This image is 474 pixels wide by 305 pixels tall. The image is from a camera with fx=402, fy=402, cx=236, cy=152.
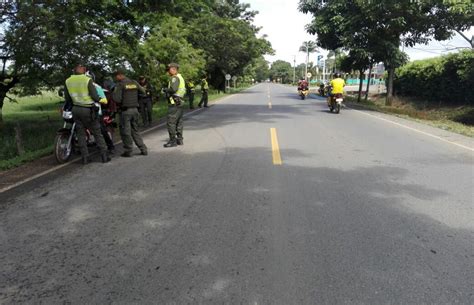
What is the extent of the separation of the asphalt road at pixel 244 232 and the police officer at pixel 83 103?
0.70 metres

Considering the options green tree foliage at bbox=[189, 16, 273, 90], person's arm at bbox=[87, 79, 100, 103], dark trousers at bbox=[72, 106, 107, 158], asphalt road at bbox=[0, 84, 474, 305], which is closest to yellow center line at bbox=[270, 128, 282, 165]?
asphalt road at bbox=[0, 84, 474, 305]

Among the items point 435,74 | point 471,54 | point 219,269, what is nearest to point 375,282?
point 219,269

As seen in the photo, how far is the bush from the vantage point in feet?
68.5

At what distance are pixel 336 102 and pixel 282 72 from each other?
489 feet

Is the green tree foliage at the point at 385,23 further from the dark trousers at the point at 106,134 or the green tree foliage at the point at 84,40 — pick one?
the dark trousers at the point at 106,134

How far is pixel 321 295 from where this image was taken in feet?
10.3

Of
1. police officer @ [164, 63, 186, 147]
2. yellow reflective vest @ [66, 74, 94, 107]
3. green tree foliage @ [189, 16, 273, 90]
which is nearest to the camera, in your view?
yellow reflective vest @ [66, 74, 94, 107]

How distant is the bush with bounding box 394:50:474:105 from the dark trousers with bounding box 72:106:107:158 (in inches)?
701

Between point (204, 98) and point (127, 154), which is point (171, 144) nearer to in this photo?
point (127, 154)

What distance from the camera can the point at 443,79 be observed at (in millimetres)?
23328

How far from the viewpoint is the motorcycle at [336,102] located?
18.8 m

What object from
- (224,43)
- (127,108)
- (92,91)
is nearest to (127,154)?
(127,108)

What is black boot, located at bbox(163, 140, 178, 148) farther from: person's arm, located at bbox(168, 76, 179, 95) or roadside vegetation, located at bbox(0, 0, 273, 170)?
roadside vegetation, located at bbox(0, 0, 273, 170)

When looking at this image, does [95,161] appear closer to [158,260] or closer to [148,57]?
[158,260]
